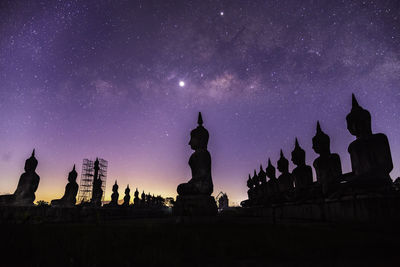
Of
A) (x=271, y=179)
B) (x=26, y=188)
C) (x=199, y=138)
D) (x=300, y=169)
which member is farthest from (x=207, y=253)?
(x=271, y=179)

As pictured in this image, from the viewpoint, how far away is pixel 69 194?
15.0 m

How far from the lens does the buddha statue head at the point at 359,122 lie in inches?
277

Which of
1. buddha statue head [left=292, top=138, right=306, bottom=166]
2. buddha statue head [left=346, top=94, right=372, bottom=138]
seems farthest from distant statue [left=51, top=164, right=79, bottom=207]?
buddha statue head [left=346, top=94, right=372, bottom=138]

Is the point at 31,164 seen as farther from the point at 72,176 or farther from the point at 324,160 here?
the point at 324,160

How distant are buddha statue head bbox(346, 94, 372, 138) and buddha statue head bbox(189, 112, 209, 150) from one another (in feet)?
16.1

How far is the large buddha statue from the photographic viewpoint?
7.54 metres

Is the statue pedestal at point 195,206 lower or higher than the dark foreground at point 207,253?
higher

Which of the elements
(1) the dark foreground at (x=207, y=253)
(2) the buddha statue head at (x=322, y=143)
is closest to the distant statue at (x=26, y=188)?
(1) the dark foreground at (x=207, y=253)

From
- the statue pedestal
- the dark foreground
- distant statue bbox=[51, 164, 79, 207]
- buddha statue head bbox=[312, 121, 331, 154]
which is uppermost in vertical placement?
buddha statue head bbox=[312, 121, 331, 154]

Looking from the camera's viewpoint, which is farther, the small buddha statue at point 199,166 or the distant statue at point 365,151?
the small buddha statue at point 199,166

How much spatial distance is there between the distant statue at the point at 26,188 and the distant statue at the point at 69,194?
9.96 feet

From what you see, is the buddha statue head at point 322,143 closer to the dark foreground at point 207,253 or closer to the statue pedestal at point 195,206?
the statue pedestal at point 195,206

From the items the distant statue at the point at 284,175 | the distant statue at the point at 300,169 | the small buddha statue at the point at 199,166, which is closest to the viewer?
the small buddha statue at the point at 199,166

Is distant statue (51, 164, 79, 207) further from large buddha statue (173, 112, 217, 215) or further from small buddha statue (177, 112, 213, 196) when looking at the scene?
small buddha statue (177, 112, 213, 196)
